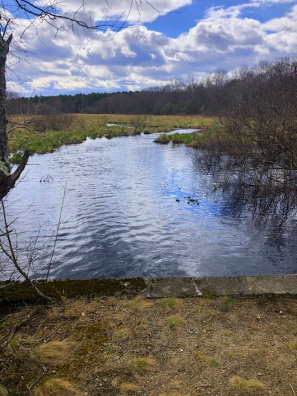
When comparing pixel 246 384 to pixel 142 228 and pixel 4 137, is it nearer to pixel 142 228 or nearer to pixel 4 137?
pixel 4 137

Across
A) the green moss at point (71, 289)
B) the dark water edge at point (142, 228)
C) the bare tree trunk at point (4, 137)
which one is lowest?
the dark water edge at point (142, 228)

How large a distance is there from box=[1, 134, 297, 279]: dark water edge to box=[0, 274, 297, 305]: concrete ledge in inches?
21.3

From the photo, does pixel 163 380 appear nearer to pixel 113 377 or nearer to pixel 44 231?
pixel 113 377

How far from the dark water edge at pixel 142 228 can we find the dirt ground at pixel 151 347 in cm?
135

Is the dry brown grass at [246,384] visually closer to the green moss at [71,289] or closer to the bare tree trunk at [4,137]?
the green moss at [71,289]

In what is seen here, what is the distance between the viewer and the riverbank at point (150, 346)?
10.2 ft

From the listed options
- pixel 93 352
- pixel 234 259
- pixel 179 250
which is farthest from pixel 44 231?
pixel 93 352

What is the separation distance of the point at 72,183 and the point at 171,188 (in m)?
5.05

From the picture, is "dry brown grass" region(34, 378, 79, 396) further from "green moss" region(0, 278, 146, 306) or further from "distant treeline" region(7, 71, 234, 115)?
"distant treeline" region(7, 71, 234, 115)

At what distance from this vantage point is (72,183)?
17250 millimetres

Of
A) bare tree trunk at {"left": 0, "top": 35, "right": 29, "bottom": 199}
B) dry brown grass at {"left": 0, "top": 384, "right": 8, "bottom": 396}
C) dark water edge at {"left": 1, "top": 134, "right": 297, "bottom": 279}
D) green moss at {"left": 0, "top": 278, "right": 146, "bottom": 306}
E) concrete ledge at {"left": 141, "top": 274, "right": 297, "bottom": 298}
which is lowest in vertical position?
dark water edge at {"left": 1, "top": 134, "right": 297, "bottom": 279}

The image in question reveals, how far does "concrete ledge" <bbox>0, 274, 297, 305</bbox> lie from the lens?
4.77m

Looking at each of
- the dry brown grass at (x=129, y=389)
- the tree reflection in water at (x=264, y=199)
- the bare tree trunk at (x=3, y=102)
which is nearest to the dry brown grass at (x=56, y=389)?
the dry brown grass at (x=129, y=389)

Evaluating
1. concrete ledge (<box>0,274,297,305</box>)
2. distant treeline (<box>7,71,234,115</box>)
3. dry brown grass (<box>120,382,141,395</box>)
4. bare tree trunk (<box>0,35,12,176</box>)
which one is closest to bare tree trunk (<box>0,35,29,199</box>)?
bare tree trunk (<box>0,35,12,176</box>)
